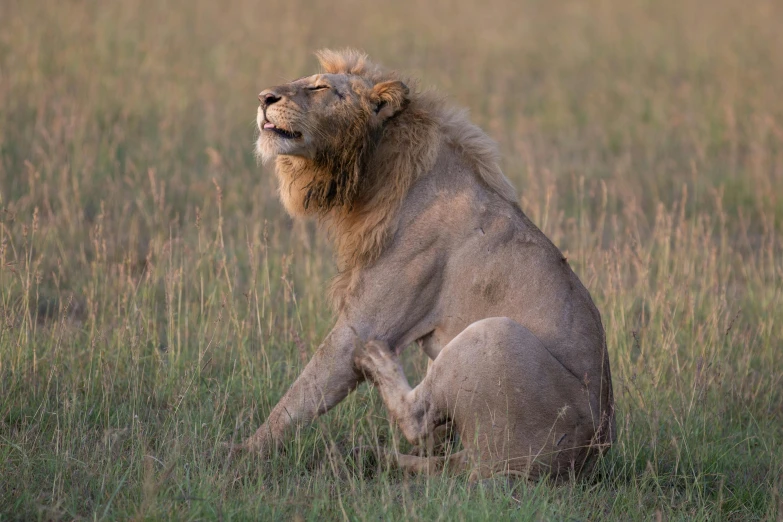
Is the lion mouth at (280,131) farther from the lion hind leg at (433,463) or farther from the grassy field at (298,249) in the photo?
the lion hind leg at (433,463)

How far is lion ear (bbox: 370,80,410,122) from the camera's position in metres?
4.57

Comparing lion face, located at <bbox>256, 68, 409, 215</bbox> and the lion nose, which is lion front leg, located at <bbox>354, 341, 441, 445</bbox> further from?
the lion nose

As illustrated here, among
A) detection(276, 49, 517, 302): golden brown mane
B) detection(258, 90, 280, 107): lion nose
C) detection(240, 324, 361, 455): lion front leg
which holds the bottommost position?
detection(240, 324, 361, 455): lion front leg

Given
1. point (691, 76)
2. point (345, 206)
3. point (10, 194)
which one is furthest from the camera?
point (691, 76)

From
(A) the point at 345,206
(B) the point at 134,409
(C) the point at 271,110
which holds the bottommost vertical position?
(B) the point at 134,409

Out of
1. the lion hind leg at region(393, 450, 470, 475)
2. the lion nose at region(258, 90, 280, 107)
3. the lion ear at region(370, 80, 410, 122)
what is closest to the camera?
the lion hind leg at region(393, 450, 470, 475)

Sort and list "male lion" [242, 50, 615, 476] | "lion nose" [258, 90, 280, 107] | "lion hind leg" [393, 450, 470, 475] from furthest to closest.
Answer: "lion nose" [258, 90, 280, 107]
"lion hind leg" [393, 450, 470, 475]
"male lion" [242, 50, 615, 476]

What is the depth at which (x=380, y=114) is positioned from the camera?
15.1 feet

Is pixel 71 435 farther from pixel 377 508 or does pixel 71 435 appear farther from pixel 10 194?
pixel 10 194

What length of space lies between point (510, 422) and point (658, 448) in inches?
42.6

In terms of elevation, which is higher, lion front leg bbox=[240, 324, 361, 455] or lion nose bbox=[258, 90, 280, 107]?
lion nose bbox=[258, 90, 280, 107]

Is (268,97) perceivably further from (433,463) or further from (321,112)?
(433,463)

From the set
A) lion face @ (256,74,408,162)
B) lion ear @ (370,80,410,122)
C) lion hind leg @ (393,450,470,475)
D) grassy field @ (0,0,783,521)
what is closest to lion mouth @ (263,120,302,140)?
lion face @ (256,74,408,162)

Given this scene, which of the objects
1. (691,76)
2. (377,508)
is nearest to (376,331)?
(377,508)
